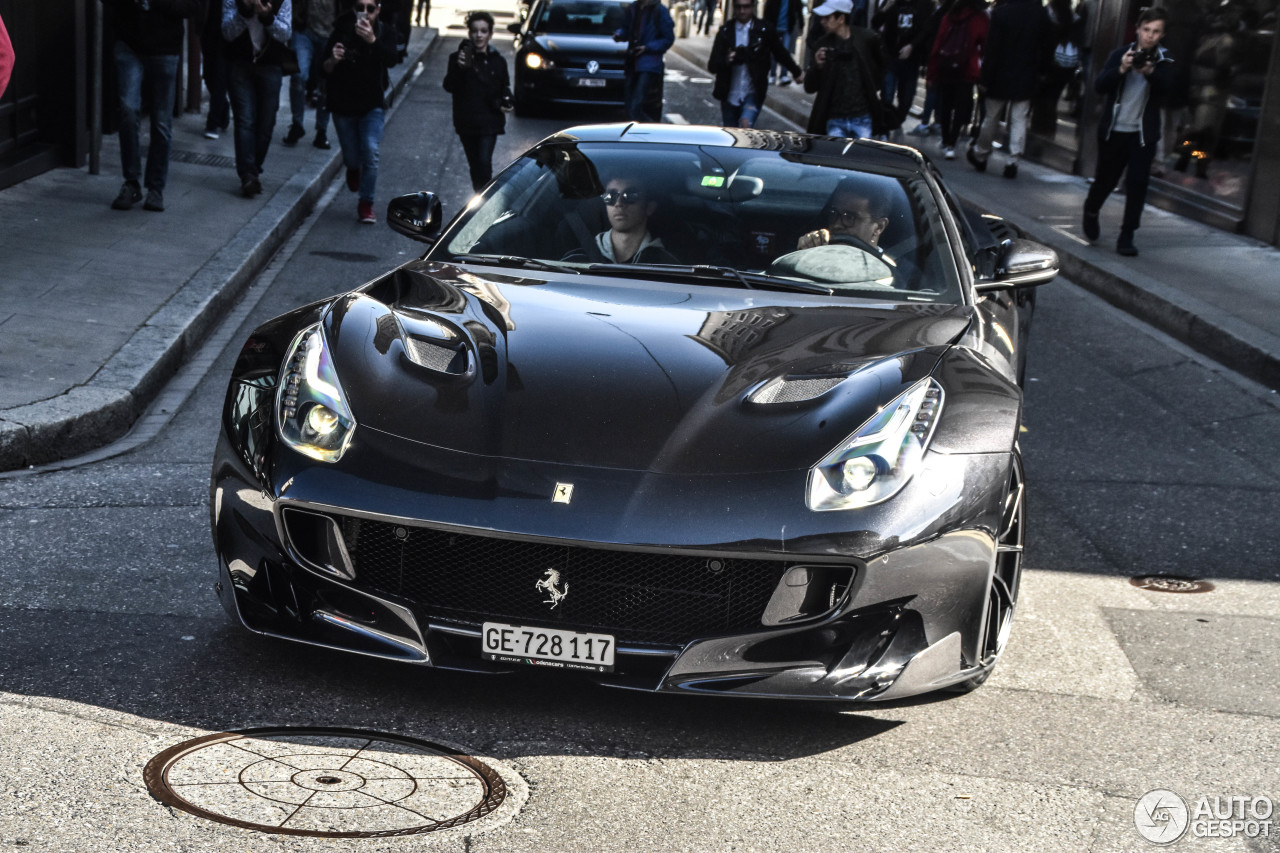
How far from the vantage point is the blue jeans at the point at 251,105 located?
1250 centimetres

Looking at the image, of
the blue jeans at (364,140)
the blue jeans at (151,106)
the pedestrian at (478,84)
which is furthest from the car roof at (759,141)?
the blue jeans at (364,140)

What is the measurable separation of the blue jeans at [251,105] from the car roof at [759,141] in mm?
7048

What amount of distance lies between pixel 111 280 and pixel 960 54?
1184 cm

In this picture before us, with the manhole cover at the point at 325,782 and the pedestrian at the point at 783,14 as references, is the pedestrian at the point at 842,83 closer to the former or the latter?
the pedestrian at the point at 783,14

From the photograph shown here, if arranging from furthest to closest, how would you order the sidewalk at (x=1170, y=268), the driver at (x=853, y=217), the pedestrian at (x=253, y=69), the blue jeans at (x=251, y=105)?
1. the blue jeans at (x=251, y=105)
2. the pedestrian at (x=253, y=69)
3. the sidewalk at (x=1170, y=268)
4. the driver at (x=853, y=217)

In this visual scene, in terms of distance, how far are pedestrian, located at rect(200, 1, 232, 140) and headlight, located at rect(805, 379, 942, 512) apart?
376 inches

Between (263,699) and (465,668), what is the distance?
1.79 feet

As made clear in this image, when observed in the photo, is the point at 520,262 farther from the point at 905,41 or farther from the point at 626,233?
the point at 905,41

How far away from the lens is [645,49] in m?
16.7

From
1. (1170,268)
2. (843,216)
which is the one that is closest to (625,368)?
(843,216)

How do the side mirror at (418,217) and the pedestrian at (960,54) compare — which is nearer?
the side mirror at (418,217)

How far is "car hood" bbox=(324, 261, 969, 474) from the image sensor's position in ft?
12.9

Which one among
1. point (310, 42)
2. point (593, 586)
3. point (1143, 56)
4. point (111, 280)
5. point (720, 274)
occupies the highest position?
point (1143, 56)

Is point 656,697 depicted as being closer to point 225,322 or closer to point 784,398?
point 784,398
